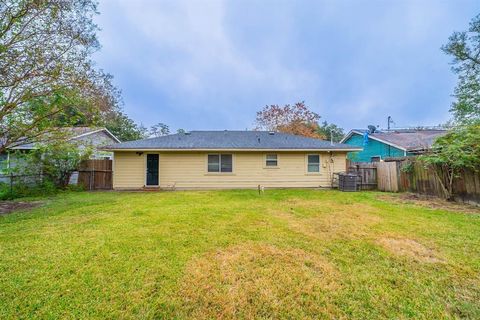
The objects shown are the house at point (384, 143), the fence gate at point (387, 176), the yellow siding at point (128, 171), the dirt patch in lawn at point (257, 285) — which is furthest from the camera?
the house at point (384, 143)

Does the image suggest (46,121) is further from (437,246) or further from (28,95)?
(437,246)

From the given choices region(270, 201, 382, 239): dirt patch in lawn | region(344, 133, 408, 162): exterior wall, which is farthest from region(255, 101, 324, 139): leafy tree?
region(270, 201, 382, 239): dirt patch in lawn

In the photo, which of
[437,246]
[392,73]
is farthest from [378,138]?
[437,246]

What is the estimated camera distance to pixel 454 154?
6.94 meters

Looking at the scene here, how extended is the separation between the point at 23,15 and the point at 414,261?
10678 mm

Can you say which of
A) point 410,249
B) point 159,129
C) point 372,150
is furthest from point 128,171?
point 159,129

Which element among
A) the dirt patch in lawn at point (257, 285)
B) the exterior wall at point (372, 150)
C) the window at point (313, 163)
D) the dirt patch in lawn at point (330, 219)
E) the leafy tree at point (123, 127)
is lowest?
the dirt patch in lawn at point (257, 285)

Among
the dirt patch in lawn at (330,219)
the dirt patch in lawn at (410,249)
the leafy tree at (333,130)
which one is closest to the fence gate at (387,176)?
the dirt patch in lawn at (330,219)

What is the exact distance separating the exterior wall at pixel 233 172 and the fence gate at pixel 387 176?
171 cm

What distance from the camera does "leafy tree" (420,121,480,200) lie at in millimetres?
6645

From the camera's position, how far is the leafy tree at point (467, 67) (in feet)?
43.8

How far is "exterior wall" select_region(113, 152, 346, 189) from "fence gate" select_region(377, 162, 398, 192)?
171cm

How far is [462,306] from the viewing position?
2178 millimetres

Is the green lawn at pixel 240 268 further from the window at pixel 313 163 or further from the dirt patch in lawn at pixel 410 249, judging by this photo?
the window at pixel 313 163
